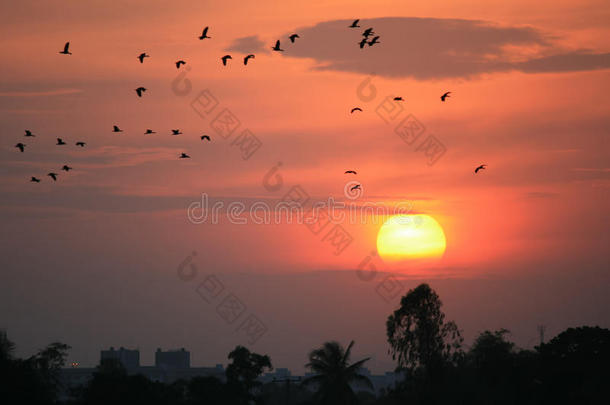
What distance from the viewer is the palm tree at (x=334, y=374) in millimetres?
80125

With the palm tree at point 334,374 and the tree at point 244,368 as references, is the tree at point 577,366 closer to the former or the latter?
the palm tree at point 334,374

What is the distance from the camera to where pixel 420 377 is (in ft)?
261

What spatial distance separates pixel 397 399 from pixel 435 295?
9928 millimetres

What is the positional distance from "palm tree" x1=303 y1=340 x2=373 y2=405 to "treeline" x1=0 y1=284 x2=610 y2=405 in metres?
0.09

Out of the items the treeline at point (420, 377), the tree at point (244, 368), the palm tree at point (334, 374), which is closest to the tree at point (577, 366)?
the treeline at point (420, 377)

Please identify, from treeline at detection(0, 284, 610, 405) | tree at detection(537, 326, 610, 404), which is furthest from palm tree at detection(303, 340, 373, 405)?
tree at detection(537, 326, 610, 404)

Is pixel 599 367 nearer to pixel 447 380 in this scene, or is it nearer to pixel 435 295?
pixel 447 380

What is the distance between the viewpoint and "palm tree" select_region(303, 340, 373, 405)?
263ft

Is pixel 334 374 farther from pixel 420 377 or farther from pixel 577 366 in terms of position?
pixel 577 366

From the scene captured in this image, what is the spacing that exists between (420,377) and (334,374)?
7.78 meters

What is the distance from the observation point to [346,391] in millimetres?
80562

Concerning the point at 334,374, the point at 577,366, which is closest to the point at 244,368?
the point at 334,374

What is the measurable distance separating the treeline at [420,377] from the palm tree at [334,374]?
90 mm

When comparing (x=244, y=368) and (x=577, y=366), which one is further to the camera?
(x=244, y=368)
